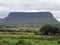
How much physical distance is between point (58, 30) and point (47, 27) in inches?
137

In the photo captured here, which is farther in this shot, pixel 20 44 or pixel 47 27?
pixel 47 27

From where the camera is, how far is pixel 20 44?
2794cm

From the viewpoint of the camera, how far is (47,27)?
235 feet

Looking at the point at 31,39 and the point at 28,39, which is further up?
the point at 28,39

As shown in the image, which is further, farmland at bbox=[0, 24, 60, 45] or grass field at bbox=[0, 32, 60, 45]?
grass field at bbox=[0, 32, 60, 45]

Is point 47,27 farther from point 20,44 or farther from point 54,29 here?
point 20,44

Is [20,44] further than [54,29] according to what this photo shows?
No

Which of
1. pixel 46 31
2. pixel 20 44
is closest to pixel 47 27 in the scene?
pixel 46 31

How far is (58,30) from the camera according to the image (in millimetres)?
70312

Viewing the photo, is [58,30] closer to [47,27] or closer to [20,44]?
[47,27]

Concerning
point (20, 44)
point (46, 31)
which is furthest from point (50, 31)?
point (20, 44)

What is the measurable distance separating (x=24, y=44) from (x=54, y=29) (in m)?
43.4

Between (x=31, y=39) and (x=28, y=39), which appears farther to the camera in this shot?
(x=31, y=39)

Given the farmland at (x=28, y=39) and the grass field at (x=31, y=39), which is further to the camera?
the grass field at (x=31, y=39)
